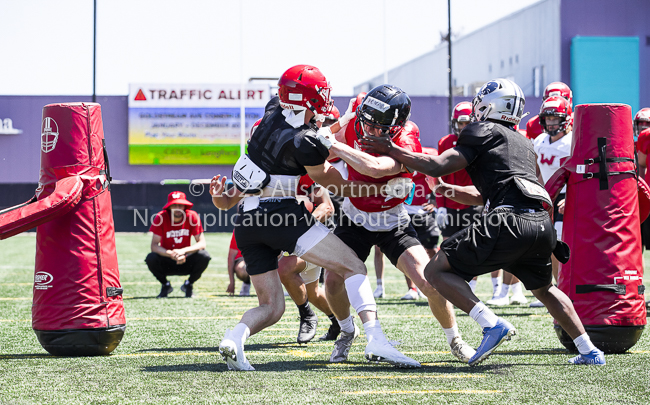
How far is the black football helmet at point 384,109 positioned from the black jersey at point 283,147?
0.33 m

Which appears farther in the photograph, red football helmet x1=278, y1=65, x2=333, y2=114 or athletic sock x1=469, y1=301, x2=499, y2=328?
red football helmet x1=278, y1=65, x2=333, y2=114

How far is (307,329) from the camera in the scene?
214 inches

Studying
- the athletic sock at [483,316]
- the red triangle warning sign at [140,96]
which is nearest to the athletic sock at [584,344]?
the athletic sock at [483,316]

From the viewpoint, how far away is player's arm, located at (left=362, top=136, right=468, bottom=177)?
4.04m

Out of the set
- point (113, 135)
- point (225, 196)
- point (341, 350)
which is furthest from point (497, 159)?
point (113, 135)

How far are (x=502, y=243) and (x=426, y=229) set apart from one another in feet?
15.1

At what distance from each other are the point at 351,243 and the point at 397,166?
2.19 ft

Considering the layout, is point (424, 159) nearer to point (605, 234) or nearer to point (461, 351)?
point (461, 351)

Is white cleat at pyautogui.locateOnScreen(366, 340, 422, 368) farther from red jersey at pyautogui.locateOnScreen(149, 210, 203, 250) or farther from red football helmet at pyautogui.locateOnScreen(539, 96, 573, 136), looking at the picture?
red jersey at pyautogui.locateOnScreen(149, 210, 203, 250)

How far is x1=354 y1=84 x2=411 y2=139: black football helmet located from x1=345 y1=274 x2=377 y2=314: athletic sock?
894mm

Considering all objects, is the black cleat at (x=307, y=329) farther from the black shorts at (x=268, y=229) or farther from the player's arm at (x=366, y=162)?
the player's arm at (x=366, y=162)

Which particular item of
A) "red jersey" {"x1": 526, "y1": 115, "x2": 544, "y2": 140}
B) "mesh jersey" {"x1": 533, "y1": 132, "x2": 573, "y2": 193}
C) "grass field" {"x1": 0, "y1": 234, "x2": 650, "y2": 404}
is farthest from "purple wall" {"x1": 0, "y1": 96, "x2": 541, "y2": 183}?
"grass field" {"x1": 0, "y1": 234, "x2": 650, "y2": 404}

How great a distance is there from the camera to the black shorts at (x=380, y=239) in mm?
4617

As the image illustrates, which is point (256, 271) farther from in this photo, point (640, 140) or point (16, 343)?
point (640, 140)
